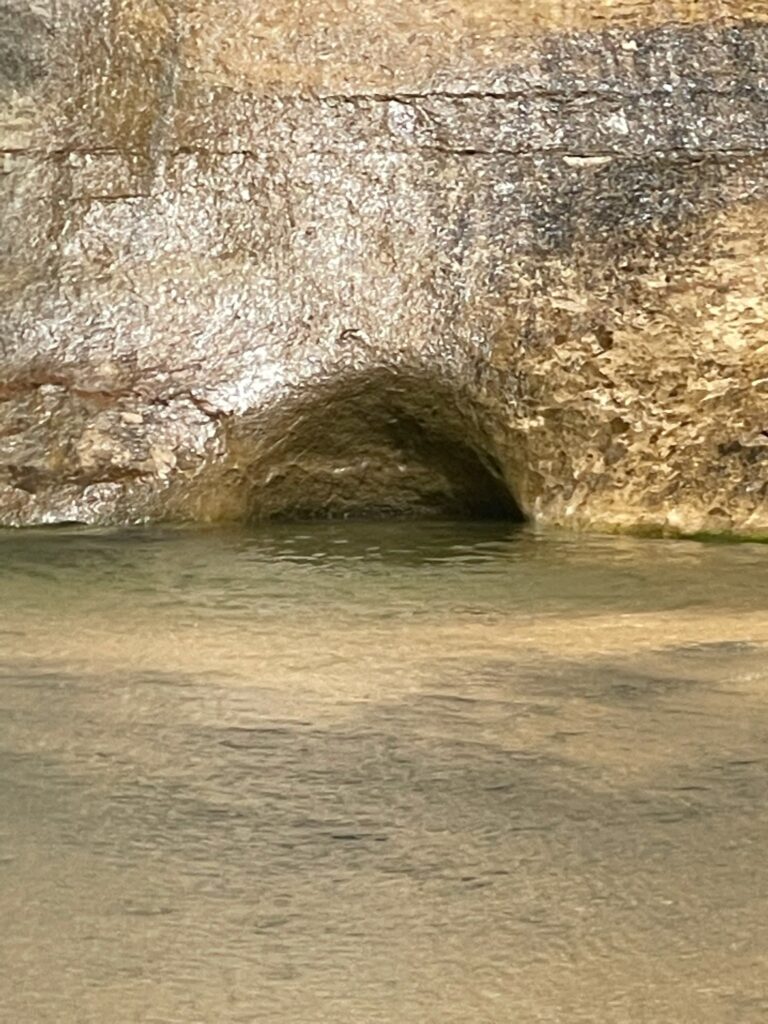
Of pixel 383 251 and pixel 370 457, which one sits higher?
pixel 383 251

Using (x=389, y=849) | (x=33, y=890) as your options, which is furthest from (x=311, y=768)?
(x=33, y=890)

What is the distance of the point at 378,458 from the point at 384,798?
2058mm

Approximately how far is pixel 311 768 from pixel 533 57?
204 centimetres

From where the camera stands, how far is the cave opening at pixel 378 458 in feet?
12.0

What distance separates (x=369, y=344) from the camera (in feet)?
11.9

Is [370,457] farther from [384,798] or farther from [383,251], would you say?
[384,798]

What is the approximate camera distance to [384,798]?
1837mm

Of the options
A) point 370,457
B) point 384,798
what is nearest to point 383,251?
point 370,457

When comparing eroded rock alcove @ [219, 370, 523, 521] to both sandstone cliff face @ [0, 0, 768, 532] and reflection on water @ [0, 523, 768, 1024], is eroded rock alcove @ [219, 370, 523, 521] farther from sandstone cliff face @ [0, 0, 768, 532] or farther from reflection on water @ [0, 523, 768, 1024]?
reflection on water @ [0, 523, 768, 1024]

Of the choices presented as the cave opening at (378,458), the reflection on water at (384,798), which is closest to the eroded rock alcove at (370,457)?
the cave opening at (378,458)

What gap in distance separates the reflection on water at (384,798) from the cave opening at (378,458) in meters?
0.70

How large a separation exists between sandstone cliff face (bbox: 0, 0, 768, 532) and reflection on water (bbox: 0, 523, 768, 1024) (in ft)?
2.04

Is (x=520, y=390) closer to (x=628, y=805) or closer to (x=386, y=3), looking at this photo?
(x=386, y=3)

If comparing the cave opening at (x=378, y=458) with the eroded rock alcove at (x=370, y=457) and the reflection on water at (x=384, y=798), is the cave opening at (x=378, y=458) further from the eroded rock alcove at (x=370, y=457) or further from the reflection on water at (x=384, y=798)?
the reflection on water at (x=384, y=798)
